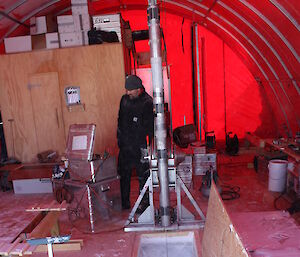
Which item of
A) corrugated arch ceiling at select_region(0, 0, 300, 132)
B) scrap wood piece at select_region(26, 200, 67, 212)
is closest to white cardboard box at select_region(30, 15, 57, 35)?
corrugated arch ceiling at select_region(0, 0, 300, 132)

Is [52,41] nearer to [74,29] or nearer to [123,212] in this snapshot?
[74,29]

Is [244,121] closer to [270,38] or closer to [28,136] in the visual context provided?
[270,38]

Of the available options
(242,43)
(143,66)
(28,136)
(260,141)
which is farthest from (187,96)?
(28,136)

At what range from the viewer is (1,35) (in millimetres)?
6223

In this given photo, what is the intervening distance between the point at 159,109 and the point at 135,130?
735 millimetres

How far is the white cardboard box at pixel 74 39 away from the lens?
18.6 feet

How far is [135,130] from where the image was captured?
4293mm

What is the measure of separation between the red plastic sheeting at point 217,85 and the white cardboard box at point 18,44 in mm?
3072

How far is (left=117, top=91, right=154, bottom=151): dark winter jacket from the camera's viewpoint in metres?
4.23

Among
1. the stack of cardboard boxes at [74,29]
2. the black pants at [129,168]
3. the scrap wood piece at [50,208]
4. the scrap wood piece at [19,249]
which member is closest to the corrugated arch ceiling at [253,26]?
the stack of cardboard boxes at [74,29]

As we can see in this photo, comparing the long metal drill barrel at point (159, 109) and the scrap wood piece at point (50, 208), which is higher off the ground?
the long metal drill barrel at point (159, 109)

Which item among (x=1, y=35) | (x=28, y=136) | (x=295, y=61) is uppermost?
(x=1, y=35)

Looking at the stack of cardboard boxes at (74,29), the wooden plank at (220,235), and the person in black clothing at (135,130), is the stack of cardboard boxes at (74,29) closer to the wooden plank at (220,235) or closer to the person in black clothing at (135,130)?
the person in black clothing at (135,130)

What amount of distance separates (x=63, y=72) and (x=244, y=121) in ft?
15.2
